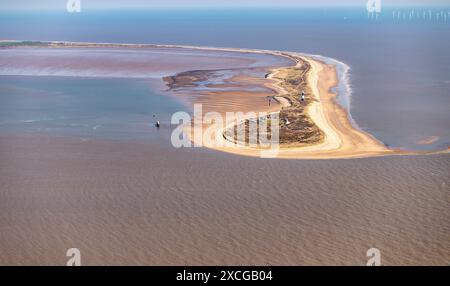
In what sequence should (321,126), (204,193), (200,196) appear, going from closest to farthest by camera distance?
(200,196)
(204,193)
(321,126)

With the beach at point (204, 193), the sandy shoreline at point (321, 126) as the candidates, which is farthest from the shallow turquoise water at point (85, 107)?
the sandy shoreline at point (321, 126)

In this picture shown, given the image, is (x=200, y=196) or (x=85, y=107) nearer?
(x=200, y=196)

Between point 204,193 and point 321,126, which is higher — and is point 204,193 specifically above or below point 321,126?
below

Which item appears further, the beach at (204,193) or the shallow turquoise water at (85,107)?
the shallow turquoise water at (85,107)

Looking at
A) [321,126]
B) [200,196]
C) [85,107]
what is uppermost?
[85,107]

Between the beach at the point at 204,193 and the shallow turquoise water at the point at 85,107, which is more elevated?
the shallow turquoise water at the point at 85,107

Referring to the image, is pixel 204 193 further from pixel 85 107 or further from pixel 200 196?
pixel 85 107

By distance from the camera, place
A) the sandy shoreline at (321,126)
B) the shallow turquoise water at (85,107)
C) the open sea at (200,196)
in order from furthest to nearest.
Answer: the shallow turquoise water at (85,107) → the sandy shoreline at (321,126) → the open sea at (200,196)

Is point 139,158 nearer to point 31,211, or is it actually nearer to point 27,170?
point 27,170

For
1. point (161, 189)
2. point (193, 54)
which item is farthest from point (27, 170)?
point (193, 54)

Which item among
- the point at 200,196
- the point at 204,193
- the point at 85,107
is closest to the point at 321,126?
the point at 204,193

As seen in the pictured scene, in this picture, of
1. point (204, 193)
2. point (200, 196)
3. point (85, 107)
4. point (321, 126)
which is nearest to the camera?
point (200, 196)

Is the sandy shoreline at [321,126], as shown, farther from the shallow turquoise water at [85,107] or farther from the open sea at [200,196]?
the shallow turquoise water at [85,107]
